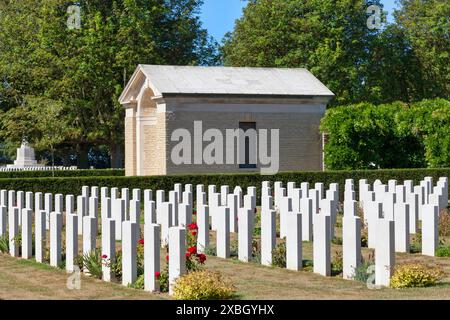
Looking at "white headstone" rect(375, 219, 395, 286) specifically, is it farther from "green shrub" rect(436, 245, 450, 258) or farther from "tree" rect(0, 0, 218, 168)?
"tree" rect(0, 0, 218, 168)

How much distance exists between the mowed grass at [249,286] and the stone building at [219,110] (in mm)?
20394

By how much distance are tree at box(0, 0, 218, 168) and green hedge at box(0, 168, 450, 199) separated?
20.9m

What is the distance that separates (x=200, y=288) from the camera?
10812mm

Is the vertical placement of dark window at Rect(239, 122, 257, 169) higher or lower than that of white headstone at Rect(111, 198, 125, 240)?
higher

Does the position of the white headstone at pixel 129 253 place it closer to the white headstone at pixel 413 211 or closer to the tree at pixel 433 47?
the white headstone at pixel 413 211

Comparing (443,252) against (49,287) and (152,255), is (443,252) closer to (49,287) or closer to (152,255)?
(152,255)

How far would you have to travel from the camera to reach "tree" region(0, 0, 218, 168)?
164ft

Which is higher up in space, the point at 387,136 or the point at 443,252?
the point at 387,136

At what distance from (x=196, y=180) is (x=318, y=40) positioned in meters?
24.1

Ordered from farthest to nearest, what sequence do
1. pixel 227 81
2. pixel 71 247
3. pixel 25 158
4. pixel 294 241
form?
pixel 25 158 → pixel 227 81 → pixel 71 247 → pixel 294 241

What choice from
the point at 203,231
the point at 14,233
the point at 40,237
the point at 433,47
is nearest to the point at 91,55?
the point at 433,47

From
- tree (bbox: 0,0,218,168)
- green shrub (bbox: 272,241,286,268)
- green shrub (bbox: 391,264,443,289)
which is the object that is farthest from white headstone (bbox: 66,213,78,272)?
tree (bbox: 0,0,218,168)

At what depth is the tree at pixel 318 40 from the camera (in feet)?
164

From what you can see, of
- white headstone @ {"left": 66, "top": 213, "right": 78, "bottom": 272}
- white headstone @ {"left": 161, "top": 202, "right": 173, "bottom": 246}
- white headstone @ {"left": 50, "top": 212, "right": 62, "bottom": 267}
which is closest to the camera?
white headstone @ {"left": 66, "top": 213, "right": 78, "bottom": 272}
